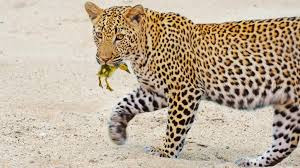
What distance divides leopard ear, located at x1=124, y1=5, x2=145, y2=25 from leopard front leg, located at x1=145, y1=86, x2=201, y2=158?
2.54ft

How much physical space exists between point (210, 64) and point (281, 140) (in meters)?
1.01

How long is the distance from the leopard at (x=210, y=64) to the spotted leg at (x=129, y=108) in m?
0.28

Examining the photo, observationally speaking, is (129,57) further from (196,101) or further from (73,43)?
(73,43)

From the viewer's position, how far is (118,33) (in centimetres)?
763

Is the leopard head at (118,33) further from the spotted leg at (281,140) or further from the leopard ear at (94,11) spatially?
the spotted leg at (281,140)

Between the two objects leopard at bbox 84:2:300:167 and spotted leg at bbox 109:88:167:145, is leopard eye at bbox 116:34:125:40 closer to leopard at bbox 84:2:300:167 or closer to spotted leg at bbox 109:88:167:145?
leopard at bbox 84:2:300:167

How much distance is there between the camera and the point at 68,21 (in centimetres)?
1500

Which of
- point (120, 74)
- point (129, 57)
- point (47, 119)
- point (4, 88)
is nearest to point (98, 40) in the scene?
point (129, 57)

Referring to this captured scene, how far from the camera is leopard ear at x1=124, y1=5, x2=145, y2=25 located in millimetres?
7715

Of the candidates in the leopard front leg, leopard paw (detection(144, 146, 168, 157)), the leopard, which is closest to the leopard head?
the leopard

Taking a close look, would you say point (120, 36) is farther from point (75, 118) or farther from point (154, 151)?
point (75, 118)

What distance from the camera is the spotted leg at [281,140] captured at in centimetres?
775

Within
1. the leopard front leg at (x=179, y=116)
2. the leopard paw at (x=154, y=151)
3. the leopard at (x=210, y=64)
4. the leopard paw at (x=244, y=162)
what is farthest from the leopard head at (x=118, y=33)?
the leopard paw at (x=244, y=162)

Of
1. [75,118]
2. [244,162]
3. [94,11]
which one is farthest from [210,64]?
[75,118]
